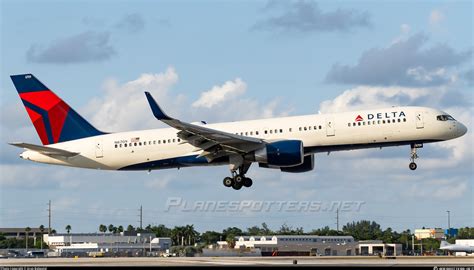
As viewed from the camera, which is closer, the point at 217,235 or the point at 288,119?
the point at 288,119

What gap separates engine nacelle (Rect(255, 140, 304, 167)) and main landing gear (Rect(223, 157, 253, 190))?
264 centimetres

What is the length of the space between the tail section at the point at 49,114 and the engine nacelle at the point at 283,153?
13.9 m

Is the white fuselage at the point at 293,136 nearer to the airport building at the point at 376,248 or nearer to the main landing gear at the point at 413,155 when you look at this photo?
the main landing gear at the point at 413,155

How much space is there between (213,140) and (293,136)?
18.9 feet

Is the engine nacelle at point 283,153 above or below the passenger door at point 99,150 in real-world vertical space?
below

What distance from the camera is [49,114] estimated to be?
241 feet

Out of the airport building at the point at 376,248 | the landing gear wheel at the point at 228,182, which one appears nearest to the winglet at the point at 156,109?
the landing gear wheel at the point at 228,182

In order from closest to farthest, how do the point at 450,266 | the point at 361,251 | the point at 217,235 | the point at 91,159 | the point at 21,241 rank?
the point at 450,266, the point at 91,159, the point at 361,251, the point at 217,235, the point at 21,241

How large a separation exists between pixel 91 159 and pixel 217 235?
333 ft

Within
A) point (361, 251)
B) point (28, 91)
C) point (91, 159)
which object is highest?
point (28, 91)

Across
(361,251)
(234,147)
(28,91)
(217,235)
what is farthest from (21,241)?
(234,147)

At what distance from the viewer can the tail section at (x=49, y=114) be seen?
72.2m

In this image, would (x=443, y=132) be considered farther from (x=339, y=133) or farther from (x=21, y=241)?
(x=21, y=241)

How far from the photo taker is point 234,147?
2628 inches
